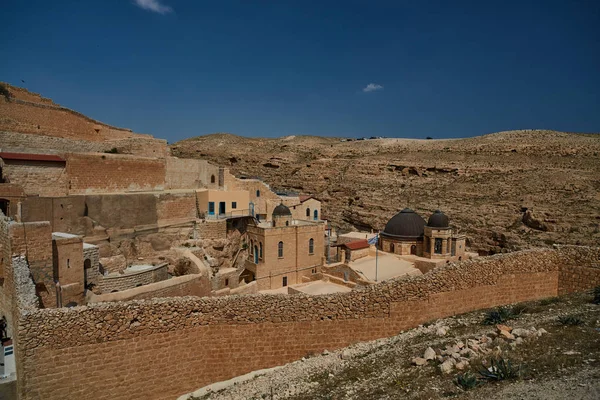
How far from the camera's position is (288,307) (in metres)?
6.91

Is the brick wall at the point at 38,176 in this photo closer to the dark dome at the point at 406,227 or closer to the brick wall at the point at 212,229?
the brick wall at the point at 212,229

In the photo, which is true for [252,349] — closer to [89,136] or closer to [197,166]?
[197,166]

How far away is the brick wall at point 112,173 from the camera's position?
16.4 m

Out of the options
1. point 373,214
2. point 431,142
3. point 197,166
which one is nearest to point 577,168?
point 373,214

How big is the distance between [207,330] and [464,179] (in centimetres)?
2969

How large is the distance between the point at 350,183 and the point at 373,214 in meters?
6.16

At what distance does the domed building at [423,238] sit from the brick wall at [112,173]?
12327 millimetres

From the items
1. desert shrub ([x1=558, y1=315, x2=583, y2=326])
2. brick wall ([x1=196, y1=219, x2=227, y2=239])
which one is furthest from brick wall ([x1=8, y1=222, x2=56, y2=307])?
desert shrub ([x1=558, y1=315, x2=583, y2=326])

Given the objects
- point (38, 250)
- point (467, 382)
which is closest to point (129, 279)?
point (38, 250)

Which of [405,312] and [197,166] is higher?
[197,166]

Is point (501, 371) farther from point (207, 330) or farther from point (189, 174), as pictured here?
point (189, 174)

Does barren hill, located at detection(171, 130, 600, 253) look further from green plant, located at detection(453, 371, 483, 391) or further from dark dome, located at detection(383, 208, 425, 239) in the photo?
green plant, located at detection(453, 371, 483, 391)

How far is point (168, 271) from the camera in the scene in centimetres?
1521

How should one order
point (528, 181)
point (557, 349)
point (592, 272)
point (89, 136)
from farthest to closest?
1. point (528, 181)
2. point (89, 136)
3. point (592, 272)
4. point (557, 349)
